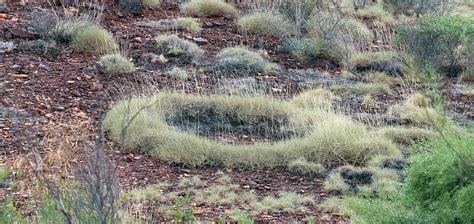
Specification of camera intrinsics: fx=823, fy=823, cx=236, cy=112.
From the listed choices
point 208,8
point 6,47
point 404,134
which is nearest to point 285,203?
point 404,134

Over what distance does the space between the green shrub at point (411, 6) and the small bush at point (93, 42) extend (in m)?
6.84

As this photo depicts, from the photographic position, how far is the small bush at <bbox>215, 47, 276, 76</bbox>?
1191cm

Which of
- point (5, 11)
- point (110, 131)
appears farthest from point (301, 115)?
point (5, 11)

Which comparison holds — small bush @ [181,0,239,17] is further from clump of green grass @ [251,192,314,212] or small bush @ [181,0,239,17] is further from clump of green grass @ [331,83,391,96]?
clump of green grass @ [251,192,314,212]

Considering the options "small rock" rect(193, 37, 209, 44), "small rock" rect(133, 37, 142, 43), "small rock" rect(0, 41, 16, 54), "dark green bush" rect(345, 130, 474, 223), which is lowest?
"small rock" rect(193, 37, 209, 44)

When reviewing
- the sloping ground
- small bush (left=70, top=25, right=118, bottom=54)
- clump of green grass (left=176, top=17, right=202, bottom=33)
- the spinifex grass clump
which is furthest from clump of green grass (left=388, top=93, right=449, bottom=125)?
small bush (left=70, top=25, right=118, bottom=54)

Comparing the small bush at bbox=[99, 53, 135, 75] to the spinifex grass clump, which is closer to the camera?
the spinifex grass clump

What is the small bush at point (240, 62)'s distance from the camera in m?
11.9

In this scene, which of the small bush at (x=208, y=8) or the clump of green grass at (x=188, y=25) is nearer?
the clump of green grass at (x=188, y=25)

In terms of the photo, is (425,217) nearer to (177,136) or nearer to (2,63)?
(177,136)

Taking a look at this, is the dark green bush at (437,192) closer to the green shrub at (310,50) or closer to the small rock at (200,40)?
the green shrub at (310,50)

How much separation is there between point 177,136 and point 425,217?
3920mm

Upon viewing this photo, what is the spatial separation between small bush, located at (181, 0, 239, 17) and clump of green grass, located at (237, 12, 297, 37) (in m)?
0.71

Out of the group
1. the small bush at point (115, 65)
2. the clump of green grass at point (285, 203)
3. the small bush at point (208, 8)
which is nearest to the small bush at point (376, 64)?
the small bush at point (208, 8)
